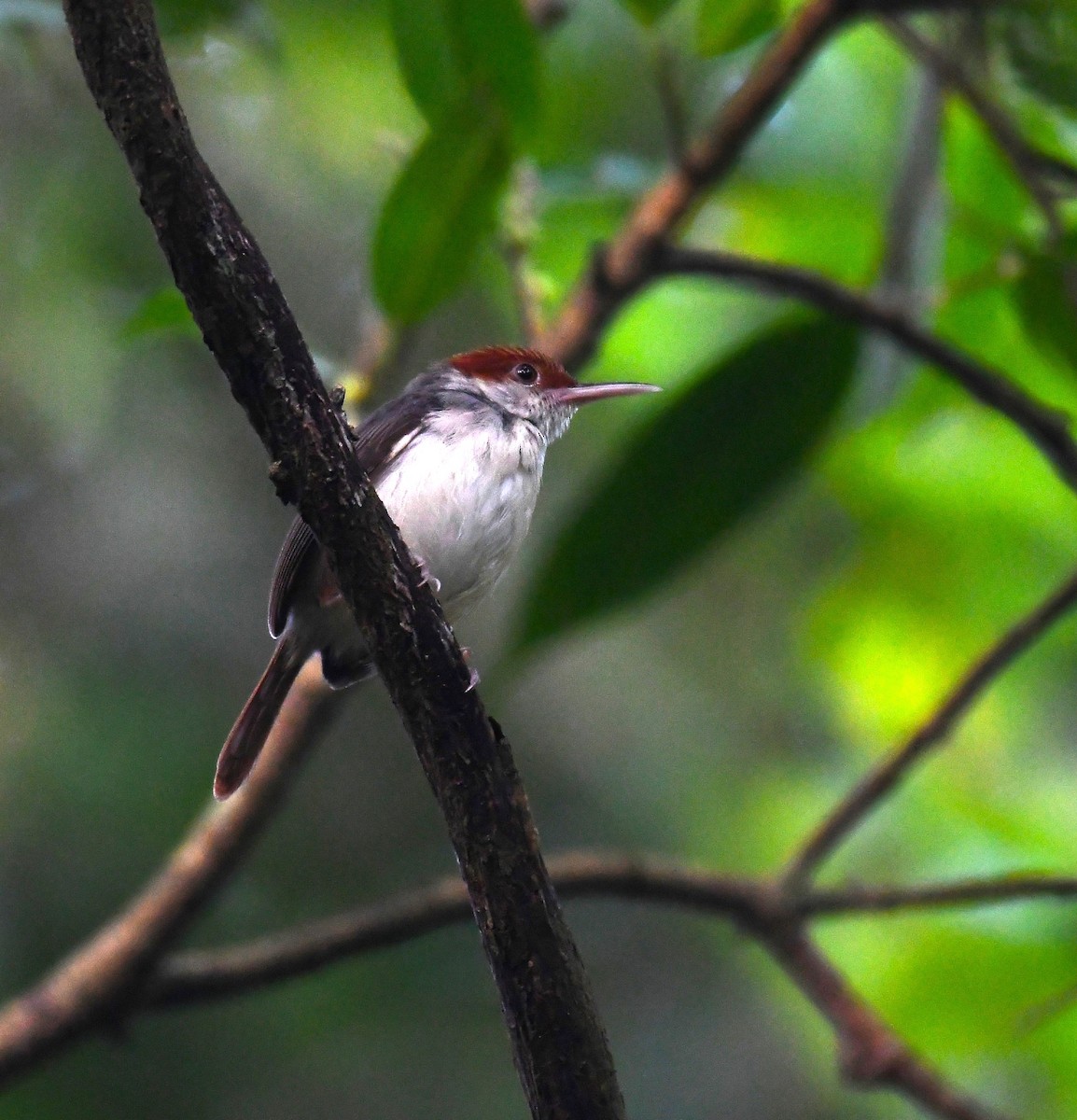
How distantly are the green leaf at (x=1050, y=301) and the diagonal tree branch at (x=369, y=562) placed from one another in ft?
7.39

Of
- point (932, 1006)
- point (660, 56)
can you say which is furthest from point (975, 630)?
point (660, 56)

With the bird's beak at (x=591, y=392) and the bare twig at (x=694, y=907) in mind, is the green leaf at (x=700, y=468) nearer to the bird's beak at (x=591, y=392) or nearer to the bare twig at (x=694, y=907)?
the bird's beak at (x=591, y=392)

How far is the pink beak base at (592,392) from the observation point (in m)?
3.97

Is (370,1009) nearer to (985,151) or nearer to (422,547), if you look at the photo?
(422,547)

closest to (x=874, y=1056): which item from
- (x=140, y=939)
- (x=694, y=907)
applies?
(x=694, y=907)

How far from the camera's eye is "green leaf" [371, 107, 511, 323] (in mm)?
3543

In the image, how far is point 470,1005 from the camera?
18.8 feet

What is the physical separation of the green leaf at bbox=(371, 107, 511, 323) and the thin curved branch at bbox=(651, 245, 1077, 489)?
1.66 ft

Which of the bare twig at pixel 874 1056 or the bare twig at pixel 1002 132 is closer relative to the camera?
the bare twig at pixel 874 1056

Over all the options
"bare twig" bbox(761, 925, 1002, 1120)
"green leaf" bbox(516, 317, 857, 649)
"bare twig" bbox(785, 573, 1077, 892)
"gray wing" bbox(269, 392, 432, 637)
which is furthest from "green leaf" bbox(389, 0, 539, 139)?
"bare twig" bbox(761, 925, 1002, 1120)

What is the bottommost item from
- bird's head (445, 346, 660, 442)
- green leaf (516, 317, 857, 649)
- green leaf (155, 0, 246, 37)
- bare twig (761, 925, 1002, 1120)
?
bare twig (761, 925, 1002, 1120)

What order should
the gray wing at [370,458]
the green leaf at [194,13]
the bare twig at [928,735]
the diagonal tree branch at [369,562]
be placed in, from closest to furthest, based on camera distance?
the diagonal tree branch at [369,562]
the gray wing at [370,458]
the bare twig at [928,735]
the green leaf at [194,13]

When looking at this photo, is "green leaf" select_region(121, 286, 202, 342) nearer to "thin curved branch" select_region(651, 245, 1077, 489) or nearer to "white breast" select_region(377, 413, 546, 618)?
"white breast" select_region(377, 413, 546, 618)

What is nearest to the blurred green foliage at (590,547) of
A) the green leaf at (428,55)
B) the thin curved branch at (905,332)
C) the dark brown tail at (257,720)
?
the green leaf at (428,55)
